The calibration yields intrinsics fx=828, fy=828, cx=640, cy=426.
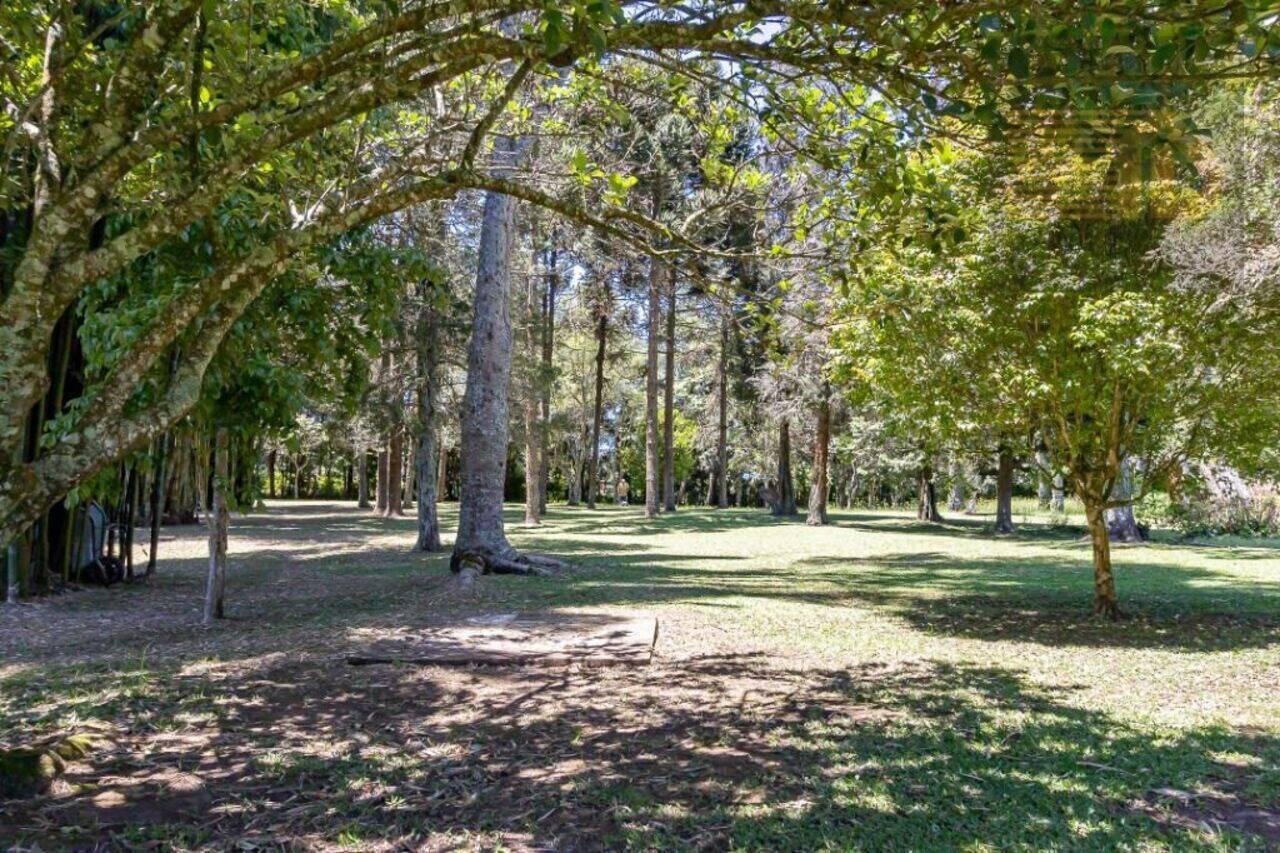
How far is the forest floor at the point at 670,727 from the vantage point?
335 centimetres

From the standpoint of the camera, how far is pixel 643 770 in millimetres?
3943

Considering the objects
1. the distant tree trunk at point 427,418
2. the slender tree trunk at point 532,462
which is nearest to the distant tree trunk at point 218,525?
the distant tree trunk at point 427,418

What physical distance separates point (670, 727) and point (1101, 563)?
20.4 ft

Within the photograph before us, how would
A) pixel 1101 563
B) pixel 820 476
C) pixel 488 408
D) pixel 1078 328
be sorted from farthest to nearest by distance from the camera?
pixel 820 476 < pixel 488 408 < pixel 1101 563 < pixel 1078 328

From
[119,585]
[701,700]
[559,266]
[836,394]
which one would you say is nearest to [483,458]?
[119,585]

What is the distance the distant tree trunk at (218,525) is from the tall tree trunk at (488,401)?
159 inches

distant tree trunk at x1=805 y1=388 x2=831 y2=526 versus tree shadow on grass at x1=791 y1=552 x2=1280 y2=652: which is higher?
distant tree trunk at x1=805 y1=388 x2=831 y2=526

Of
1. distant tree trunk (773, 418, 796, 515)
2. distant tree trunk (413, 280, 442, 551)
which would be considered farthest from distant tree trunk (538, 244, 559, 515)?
distant tree trunk (773, 418, 796, 515)

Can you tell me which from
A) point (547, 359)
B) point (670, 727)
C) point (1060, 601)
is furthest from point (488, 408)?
point (547, 359)

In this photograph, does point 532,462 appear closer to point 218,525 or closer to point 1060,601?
point 1060,601

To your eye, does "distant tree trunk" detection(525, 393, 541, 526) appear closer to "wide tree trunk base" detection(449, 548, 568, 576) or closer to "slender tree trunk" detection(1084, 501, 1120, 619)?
"wide tree trunk base" detection(449, 548, 568, 576)

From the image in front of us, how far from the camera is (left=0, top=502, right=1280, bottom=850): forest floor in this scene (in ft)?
11.0

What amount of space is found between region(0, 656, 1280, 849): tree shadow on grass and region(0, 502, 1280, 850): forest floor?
18 millimetres

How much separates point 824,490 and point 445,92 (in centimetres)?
2056
